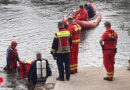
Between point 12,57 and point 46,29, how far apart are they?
743 centimetres

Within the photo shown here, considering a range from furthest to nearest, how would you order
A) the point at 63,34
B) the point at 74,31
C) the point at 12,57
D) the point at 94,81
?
1. the point at 12,57
2. the point at 74,31
3. the point at 94,81
4. the point at 63,34

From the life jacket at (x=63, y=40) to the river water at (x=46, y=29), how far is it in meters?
1.84

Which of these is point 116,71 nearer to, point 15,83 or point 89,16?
point 15,83

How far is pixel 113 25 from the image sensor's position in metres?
18.2

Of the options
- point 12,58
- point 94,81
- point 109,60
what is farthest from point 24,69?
point 109,60

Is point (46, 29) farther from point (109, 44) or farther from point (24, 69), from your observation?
point (109, 44)

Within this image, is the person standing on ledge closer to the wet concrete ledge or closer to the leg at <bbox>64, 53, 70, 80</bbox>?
the wet concrete ledge

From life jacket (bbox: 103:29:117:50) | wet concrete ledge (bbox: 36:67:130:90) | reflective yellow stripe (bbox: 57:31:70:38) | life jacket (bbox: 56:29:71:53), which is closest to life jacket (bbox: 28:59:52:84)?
wet concrete ledge (bbox: 36:67:130:90)

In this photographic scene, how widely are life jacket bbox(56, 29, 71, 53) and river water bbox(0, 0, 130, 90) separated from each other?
1841 millimetres

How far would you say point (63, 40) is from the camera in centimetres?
792

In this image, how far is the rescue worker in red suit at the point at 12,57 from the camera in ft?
33.0

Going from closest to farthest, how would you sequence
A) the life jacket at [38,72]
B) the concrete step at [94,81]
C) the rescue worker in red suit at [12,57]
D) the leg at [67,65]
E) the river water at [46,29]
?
the concrete step at [94,81] → the leg at [67,65] → the life jacket at [38,72] → the rescue worker in red suit at [12,57] → the river water at [46,29]

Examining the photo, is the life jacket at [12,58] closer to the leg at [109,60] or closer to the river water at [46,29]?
the river water at [46,29]

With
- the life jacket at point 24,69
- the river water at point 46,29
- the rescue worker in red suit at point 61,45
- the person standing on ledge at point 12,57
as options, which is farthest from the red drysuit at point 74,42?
the person standing on ledge at point 12,57
